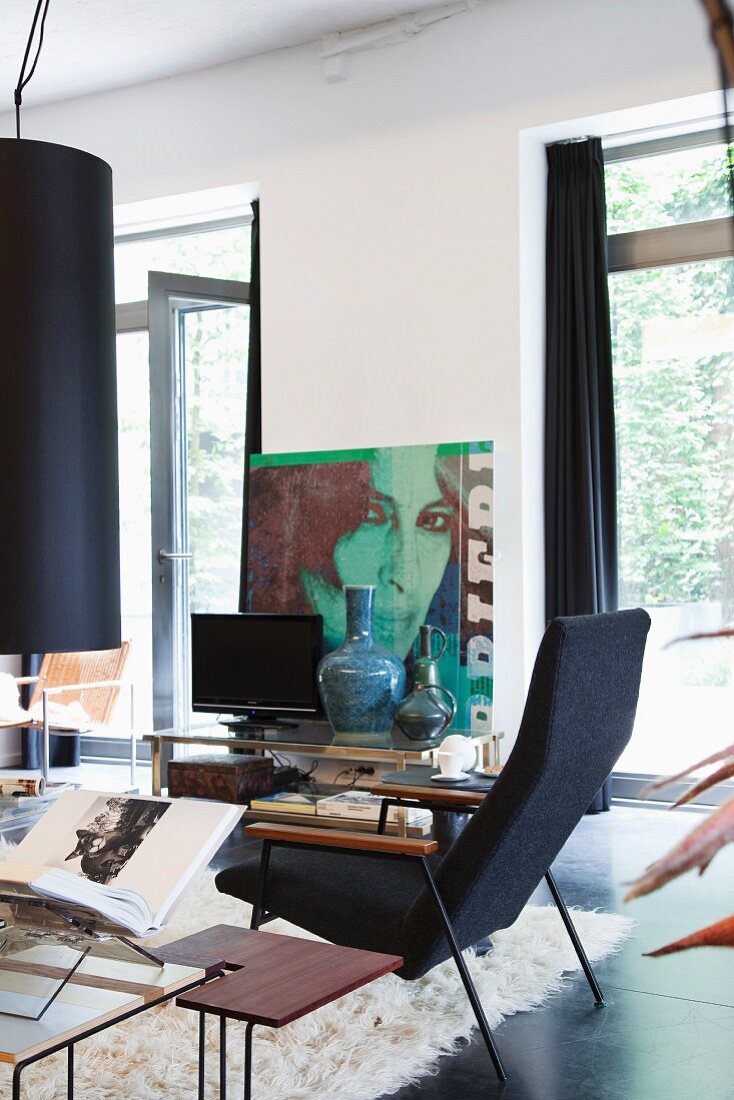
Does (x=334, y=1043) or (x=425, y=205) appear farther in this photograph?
(x=425, y=205)

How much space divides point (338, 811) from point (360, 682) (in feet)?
1.89

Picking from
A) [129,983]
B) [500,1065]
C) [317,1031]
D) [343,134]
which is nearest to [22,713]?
[343,134]

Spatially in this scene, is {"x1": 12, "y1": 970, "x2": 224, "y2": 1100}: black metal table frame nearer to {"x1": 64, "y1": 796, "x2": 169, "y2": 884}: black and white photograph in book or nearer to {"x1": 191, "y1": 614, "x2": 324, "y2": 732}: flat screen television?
{"x1": 64, "y1": 796, "x2": 169, "y2": 884}: black and white photograph in book

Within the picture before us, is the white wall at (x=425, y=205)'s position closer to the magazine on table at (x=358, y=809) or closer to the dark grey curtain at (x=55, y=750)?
the magazine on table at (x=358, y=809)

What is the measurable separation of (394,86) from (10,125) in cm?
266

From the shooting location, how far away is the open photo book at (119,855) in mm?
1820

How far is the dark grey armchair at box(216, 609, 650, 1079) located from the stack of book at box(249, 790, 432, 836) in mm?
1852

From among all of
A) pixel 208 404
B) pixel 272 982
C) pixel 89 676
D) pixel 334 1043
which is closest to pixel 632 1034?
pixel 334 1043

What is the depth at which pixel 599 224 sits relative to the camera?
541 cm

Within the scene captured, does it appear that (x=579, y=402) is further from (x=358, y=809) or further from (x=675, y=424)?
(x=358, y=809)

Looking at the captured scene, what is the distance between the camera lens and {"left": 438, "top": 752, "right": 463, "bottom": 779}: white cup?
3379mm

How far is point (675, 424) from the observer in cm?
541

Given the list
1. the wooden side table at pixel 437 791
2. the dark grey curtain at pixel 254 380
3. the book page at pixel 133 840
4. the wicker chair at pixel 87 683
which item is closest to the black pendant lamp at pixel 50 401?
the book page at pixel 133 840

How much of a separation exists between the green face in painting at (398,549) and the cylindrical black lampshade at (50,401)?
10.1ft
